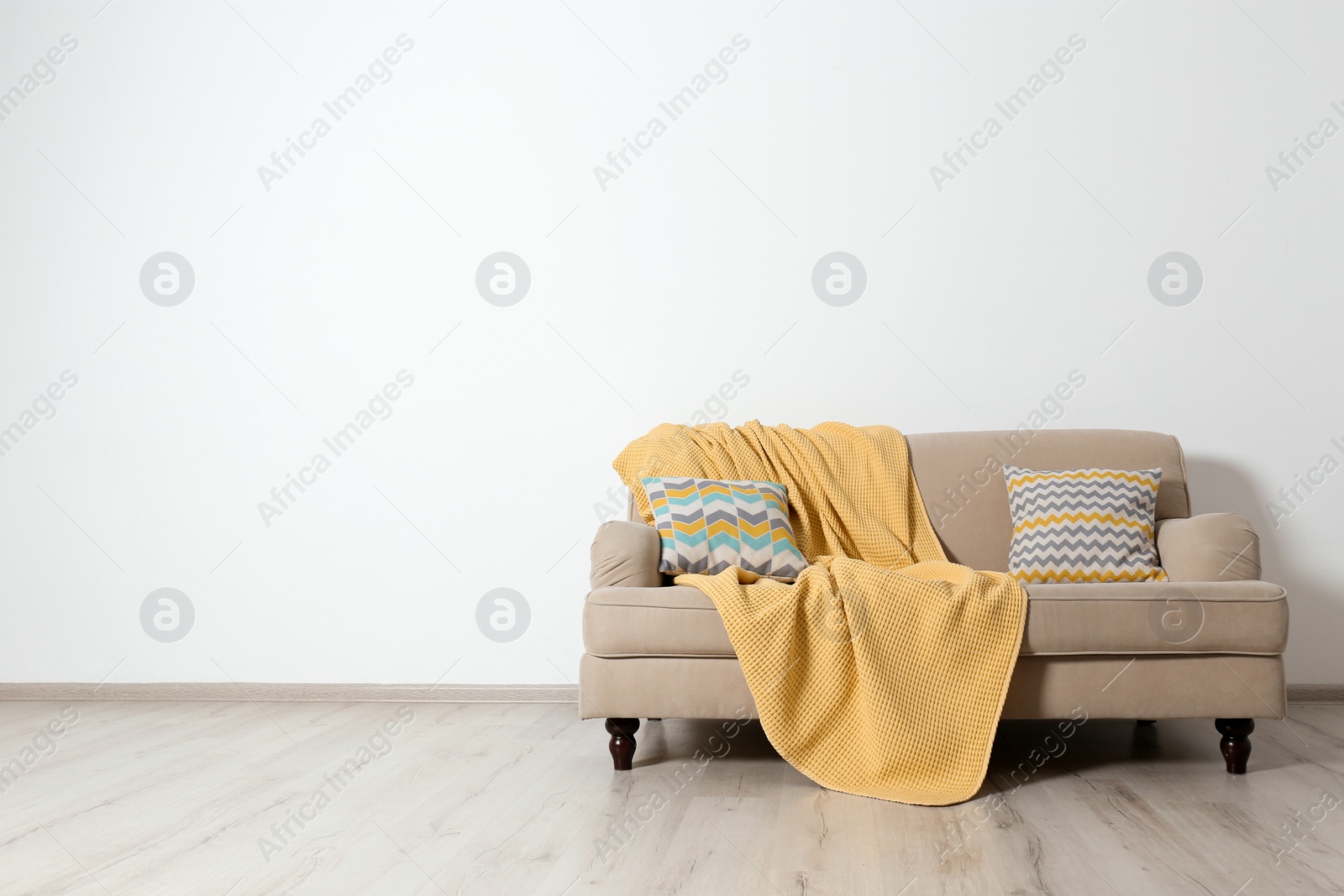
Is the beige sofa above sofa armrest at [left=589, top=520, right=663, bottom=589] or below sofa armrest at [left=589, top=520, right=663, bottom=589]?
below

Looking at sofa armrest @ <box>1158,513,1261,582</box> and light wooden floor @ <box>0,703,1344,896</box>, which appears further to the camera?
sofa armrest @ <box>1158,513,1261,582</box>

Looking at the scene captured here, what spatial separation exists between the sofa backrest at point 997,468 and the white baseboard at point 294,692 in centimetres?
140

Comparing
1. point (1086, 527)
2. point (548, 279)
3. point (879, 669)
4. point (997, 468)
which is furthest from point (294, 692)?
point (1086, 527)

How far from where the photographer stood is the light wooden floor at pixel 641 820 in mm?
1579

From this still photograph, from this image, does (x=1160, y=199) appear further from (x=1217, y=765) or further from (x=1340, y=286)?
(x=1217, y=765)

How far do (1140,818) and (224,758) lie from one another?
223 centimetres

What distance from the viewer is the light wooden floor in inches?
62.2

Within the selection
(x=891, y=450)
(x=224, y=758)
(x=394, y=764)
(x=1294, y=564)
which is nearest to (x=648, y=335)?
(x=891, y=450)

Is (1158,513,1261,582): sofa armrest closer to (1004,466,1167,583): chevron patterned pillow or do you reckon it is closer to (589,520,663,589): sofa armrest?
(1004,466,1167,583): chevron patterned pillow

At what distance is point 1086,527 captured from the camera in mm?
2602

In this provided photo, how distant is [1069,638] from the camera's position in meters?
2.11

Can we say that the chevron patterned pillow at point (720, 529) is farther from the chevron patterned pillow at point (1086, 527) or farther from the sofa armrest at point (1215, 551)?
the sofa armrest at point (1215, 551)

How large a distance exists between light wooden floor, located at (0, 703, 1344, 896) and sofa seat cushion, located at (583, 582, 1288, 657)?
0.32 metres

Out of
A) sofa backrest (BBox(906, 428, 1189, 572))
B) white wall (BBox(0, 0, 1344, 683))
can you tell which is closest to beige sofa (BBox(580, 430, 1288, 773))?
sofa backrest (BBox(906, 428, 1189, 572))
